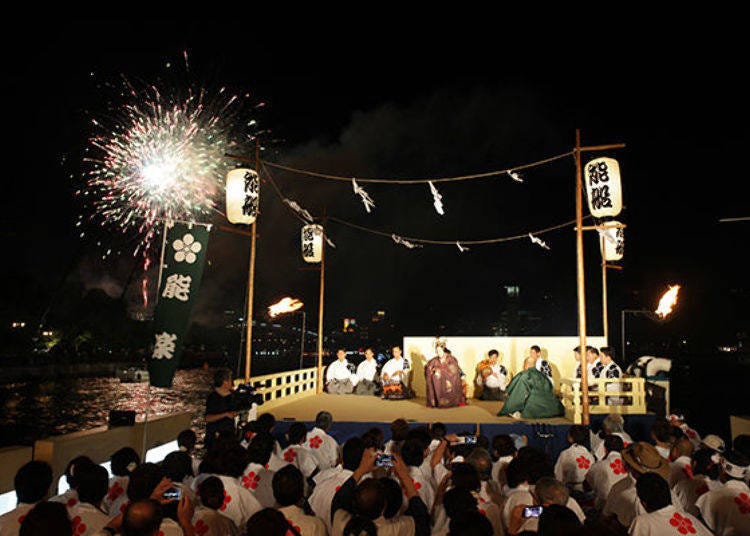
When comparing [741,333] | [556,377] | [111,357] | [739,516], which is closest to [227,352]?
[111,357]

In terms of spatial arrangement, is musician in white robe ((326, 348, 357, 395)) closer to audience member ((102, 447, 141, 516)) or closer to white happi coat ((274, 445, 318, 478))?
white happi coat ((274, 445, 318, 478))

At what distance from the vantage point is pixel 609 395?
10.8 meters

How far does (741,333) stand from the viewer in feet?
198

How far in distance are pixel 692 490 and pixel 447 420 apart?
5713 mm

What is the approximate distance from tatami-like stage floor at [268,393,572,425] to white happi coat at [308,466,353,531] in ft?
17.9

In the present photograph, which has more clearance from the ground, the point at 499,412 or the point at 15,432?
the point at 499,412

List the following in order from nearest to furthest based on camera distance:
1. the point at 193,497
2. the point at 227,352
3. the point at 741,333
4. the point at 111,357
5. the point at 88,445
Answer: the point at 193,497, the point at 88,445, the point at 741,333, the point at 111,357, the point at 227,352

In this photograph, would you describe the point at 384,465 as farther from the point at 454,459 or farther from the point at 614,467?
the point at 614,467

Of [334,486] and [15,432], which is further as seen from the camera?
[15,432]

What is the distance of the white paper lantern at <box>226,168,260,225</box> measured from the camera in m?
11.2

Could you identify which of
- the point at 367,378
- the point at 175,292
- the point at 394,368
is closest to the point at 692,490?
the point at 175,292

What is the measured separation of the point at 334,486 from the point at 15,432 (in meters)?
26.0

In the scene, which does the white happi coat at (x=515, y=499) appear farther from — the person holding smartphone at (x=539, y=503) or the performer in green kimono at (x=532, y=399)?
the performer in green kimono at (x=532, y=399)

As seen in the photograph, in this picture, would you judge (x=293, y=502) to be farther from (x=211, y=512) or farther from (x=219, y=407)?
(x=219, y=407)
